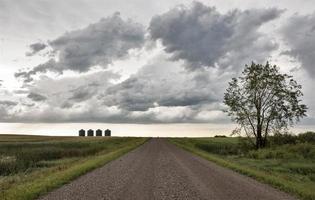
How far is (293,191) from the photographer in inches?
711

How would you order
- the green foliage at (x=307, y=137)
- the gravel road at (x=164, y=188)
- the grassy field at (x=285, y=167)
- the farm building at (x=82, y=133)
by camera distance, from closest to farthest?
the gravel road at (x=164, y=188), the grassy field at (x=285, y=167), the green foliage at (x=307, y=137), the farm building at (x=82, y=133)

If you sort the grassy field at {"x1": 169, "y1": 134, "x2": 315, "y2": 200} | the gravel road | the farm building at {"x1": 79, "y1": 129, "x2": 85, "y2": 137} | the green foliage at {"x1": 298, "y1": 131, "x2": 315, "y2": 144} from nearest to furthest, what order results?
the gravel road
the grassy field at {"x1": 169, "y1": 134, "x2": 315, "y2": 200}
the green foliage at {"x1": 298, "y1": 131, "x2": 315, "y2": 144}
the farm building at {"x1": 79, "y1": 129, "x2": 85, "y2": 137}

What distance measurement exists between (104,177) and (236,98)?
4168 centimetres

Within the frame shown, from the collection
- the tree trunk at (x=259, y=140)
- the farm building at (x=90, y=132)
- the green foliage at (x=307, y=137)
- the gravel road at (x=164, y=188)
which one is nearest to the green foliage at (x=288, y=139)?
the green foliage at (x=307, y=137)

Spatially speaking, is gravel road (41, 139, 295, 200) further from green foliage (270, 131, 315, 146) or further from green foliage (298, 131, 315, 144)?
green foliage (298, 131, 315, 144)

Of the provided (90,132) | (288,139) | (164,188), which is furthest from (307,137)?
(90,132)

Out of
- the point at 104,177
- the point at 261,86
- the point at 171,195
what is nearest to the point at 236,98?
the point at 261,86

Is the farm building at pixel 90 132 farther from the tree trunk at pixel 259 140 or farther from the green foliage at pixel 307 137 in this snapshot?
the tree trunk at pixel 259 140

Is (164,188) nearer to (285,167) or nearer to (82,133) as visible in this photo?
(285,167)

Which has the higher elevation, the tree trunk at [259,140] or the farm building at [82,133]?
the farm building at [82,133]

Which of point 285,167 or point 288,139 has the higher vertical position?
point 288,139

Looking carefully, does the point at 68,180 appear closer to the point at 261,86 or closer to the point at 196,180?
the point at 196,180

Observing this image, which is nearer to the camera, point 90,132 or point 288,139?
point 288,139

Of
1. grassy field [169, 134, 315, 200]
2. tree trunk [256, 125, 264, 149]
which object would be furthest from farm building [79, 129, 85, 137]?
tree trunk [256, 125, 264, 149]
